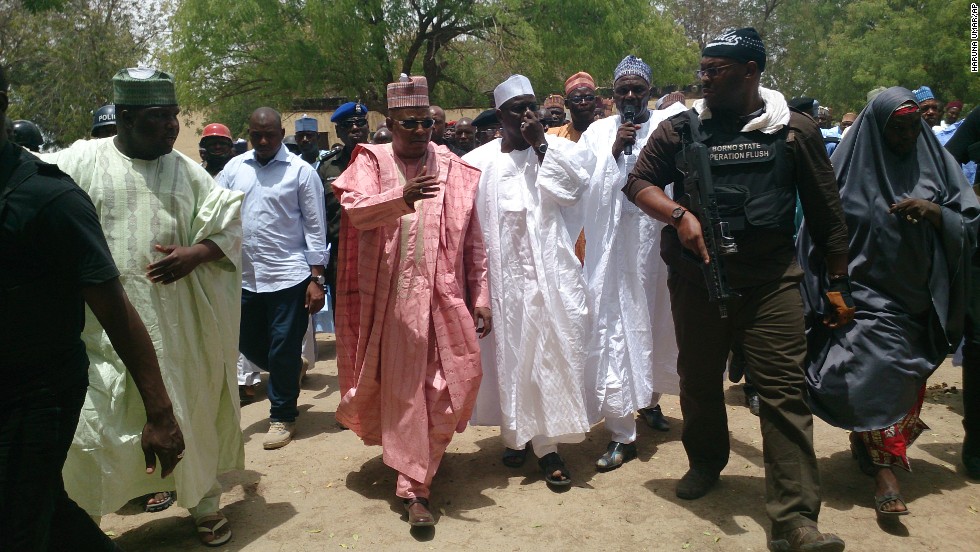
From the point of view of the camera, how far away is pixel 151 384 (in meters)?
2.62

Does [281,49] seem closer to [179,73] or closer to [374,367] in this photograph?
[179,73]

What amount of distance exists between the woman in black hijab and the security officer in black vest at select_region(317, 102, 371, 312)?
11.9 ft

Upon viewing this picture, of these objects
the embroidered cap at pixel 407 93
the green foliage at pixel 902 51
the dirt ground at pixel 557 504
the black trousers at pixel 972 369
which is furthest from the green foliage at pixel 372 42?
the black trousers at pixel 972 369

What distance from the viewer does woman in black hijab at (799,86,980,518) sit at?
13.4 feet

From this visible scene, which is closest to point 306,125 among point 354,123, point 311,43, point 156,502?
point 354,123

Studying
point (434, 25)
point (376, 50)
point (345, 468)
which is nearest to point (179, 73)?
point (376, 50)

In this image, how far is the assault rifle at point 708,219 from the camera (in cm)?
369

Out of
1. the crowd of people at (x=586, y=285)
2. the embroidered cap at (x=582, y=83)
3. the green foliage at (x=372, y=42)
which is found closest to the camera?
the crowd of people at (x=586, y=285)

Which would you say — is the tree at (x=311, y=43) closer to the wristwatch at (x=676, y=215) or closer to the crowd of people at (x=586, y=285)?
the crowd of people at (x=586, y=285)

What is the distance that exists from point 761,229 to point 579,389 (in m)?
1.33

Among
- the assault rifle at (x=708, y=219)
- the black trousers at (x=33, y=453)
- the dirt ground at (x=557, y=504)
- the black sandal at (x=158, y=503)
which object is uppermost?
the assault rifle at (x=708, y=219)

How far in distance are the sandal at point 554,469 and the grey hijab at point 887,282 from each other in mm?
1331

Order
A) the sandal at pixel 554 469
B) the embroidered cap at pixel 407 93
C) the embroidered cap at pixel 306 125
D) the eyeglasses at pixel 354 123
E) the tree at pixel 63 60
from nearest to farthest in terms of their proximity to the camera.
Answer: the embroidered cap at pixel 407 93 → the sandal at pixel 554 469 → the eyeglasses at pixel 354 123 → the embroidered cap at pixel 306 125 → the tree at pixel 63 60

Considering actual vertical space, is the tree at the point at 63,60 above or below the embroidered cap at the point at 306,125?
above
